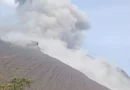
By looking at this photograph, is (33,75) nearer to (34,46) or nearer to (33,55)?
(33,55)

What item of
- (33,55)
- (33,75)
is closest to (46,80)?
(33,75)

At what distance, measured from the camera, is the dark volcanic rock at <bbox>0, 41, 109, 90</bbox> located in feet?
414

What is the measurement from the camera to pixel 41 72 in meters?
137

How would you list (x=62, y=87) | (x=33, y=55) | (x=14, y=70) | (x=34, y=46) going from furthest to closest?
(x=34, y=46) → (x=33, y=55) → (x=14, y=70) → (x=62, y=87)

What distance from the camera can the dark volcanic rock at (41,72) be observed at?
12625cm

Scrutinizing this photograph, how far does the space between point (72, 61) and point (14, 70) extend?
216 ft

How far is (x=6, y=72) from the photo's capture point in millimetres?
130500

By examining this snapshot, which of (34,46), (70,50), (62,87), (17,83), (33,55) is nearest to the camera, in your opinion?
(17,83)

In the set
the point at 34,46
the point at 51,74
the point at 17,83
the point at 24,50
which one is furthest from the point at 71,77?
the point at 17,83

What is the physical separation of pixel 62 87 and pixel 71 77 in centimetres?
1682

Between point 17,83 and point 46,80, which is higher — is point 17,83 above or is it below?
above

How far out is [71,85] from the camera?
130 meters

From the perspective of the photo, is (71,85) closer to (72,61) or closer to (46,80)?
(46,80)

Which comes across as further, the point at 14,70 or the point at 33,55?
the point at 33,55
